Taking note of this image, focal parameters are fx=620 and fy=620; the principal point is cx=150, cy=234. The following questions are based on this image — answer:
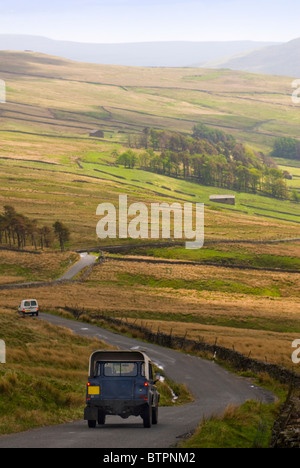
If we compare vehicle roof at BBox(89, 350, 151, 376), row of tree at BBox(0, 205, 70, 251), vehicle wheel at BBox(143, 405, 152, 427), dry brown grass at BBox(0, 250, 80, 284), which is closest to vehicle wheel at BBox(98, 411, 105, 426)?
vehicle wheel at BBox(143, 405, 152, 427)

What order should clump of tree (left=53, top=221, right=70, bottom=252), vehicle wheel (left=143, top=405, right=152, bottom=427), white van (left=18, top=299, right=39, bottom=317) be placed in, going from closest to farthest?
vehicle wheel (left=143, top=405, right=152, bottom=427)
white van (left=18, top=299, right=39, bottom=317)
clump of tree (left=53, top=221, right=70, bottom=252)

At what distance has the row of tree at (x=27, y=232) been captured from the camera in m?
121

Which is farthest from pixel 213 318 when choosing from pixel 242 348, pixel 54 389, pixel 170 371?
pixel 54 389

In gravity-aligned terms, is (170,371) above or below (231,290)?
above

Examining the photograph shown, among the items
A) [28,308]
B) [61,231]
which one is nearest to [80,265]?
[61,231]

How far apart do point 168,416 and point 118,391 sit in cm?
469

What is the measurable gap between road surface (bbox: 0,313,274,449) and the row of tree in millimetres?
75103

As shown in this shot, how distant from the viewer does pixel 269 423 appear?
71.6ft

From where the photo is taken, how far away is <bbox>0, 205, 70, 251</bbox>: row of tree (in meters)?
121

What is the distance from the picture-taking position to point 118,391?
19.1m

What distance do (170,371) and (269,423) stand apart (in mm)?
15601

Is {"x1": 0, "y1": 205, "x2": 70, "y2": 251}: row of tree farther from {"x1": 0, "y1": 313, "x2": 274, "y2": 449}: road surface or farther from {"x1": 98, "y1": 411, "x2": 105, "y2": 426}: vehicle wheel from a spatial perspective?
{"x1": 98, "y1": 411, "x2": 105, "y2": 426}: vehicle wheel

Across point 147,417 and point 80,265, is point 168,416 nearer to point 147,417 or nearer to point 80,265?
point 147,417

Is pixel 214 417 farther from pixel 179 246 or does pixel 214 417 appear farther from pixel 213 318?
pixel 179 246
